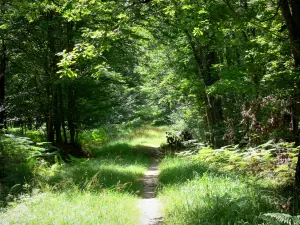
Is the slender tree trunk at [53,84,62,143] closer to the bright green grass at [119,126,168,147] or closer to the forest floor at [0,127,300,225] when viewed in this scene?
the forest floor at [0,127,300,225]

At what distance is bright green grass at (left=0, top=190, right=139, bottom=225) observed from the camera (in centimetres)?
527

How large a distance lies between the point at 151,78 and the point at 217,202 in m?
15.5

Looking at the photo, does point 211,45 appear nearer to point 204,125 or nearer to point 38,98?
point 204,125

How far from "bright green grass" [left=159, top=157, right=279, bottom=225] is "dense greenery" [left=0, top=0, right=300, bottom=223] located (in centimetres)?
20

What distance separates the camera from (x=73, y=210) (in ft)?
18.9

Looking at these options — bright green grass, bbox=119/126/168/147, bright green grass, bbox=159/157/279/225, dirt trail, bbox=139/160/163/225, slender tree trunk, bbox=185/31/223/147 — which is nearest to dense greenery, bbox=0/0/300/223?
slender tree trunk, bbox=185/31/223/147

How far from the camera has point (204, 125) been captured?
17.2 m

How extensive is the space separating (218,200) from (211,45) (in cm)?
979

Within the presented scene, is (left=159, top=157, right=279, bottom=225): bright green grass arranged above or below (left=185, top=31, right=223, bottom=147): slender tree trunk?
below

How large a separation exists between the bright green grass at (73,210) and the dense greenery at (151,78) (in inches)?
22.1

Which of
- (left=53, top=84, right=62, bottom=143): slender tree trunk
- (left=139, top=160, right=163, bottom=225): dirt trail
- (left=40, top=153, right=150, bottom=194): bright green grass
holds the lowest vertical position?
(left=139, top=160, right=163, bottom=225): dirt trail

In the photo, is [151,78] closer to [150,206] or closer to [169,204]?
[150,206]

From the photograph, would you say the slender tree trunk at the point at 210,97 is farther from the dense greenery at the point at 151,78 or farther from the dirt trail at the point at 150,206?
the dirt trail at the point at 150,206

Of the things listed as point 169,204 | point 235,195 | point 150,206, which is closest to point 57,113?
point 150,206
